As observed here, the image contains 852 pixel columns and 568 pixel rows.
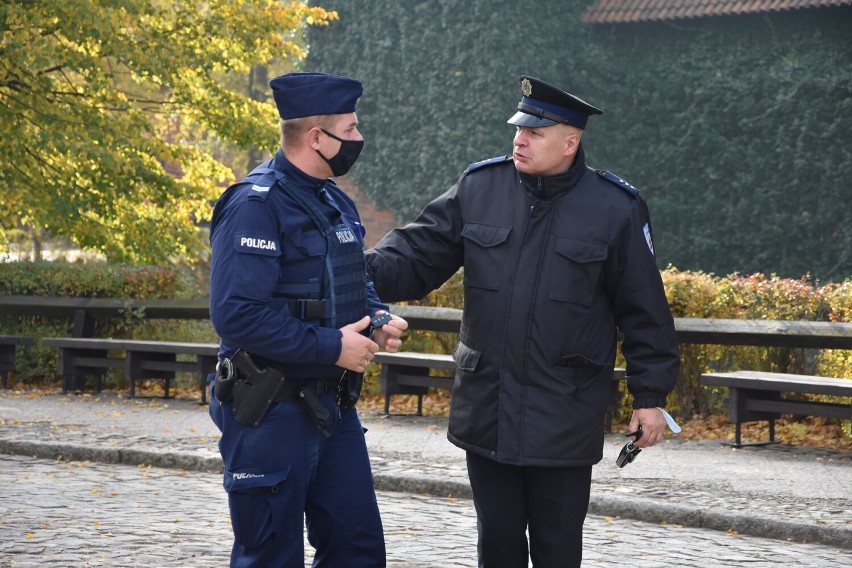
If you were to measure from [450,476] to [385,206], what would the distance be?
1789 centimetres

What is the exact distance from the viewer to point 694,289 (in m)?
11.4

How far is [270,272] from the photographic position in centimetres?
394

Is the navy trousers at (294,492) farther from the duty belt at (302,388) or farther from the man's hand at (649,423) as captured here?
the man's hand at (649,423)

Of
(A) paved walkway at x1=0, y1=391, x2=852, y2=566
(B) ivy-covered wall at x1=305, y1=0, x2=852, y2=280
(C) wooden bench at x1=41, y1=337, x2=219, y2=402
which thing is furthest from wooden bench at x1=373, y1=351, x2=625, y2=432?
(B) ivy-covered wall at x1=305, y1=0, x2=852, y2=280

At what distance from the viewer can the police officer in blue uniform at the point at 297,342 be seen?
155 inches

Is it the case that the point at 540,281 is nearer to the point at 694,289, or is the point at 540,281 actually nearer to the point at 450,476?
the point at 450,476

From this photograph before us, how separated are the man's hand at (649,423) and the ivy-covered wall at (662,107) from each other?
1826 cm

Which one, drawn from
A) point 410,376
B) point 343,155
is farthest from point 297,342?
point 410,376

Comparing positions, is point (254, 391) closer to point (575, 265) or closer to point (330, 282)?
point (330, 282)

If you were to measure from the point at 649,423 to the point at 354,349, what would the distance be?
107 cm

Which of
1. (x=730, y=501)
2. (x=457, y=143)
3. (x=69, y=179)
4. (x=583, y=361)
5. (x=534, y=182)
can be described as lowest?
(x=730, y=501)

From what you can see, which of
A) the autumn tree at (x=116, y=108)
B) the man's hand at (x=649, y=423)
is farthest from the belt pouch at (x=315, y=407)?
the autumn tree at (x=116, y=108)

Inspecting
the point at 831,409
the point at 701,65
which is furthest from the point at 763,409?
the point at 701,65

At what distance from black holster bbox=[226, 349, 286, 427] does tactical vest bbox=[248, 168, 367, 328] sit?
0.64 ft
